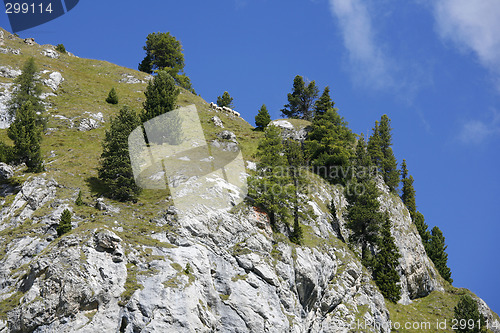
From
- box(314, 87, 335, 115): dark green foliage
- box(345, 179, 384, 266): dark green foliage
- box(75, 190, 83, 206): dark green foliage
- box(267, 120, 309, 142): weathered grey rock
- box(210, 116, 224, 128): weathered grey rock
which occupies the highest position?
box(314, 87, 335, 115): dark green foliage

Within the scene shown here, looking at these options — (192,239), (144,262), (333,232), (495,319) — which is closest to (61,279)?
(144,262)

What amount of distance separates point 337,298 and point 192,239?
21531 millimetres

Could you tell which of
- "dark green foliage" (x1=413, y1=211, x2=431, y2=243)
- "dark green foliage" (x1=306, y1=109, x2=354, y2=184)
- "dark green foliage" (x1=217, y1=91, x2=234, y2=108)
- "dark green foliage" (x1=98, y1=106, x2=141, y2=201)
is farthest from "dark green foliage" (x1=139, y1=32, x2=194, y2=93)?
"dark green foliage" (x1=413, y1=211, x2=431, y2=243)

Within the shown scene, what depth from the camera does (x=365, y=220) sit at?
2598 inches

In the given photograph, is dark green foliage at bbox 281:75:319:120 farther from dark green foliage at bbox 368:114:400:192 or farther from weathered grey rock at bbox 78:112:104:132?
weathered grey rock at bbox 78:112:104:132

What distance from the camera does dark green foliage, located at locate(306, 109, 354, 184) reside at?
74.4 m

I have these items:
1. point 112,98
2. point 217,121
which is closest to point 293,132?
point 217,121

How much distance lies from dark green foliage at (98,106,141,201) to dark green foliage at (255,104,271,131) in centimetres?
4171

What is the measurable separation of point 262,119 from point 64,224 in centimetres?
5610

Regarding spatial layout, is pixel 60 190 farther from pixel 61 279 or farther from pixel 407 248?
pixel 407 248

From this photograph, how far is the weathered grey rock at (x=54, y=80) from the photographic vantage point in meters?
75.5

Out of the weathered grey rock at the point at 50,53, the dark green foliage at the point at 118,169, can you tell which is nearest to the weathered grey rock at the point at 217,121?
the dark green foliage at the point at 118,169

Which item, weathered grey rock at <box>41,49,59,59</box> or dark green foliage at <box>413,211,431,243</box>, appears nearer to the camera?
weathered grey rock at <box>41,49,59,59</box>

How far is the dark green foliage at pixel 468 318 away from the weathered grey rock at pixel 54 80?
77.8 metres
